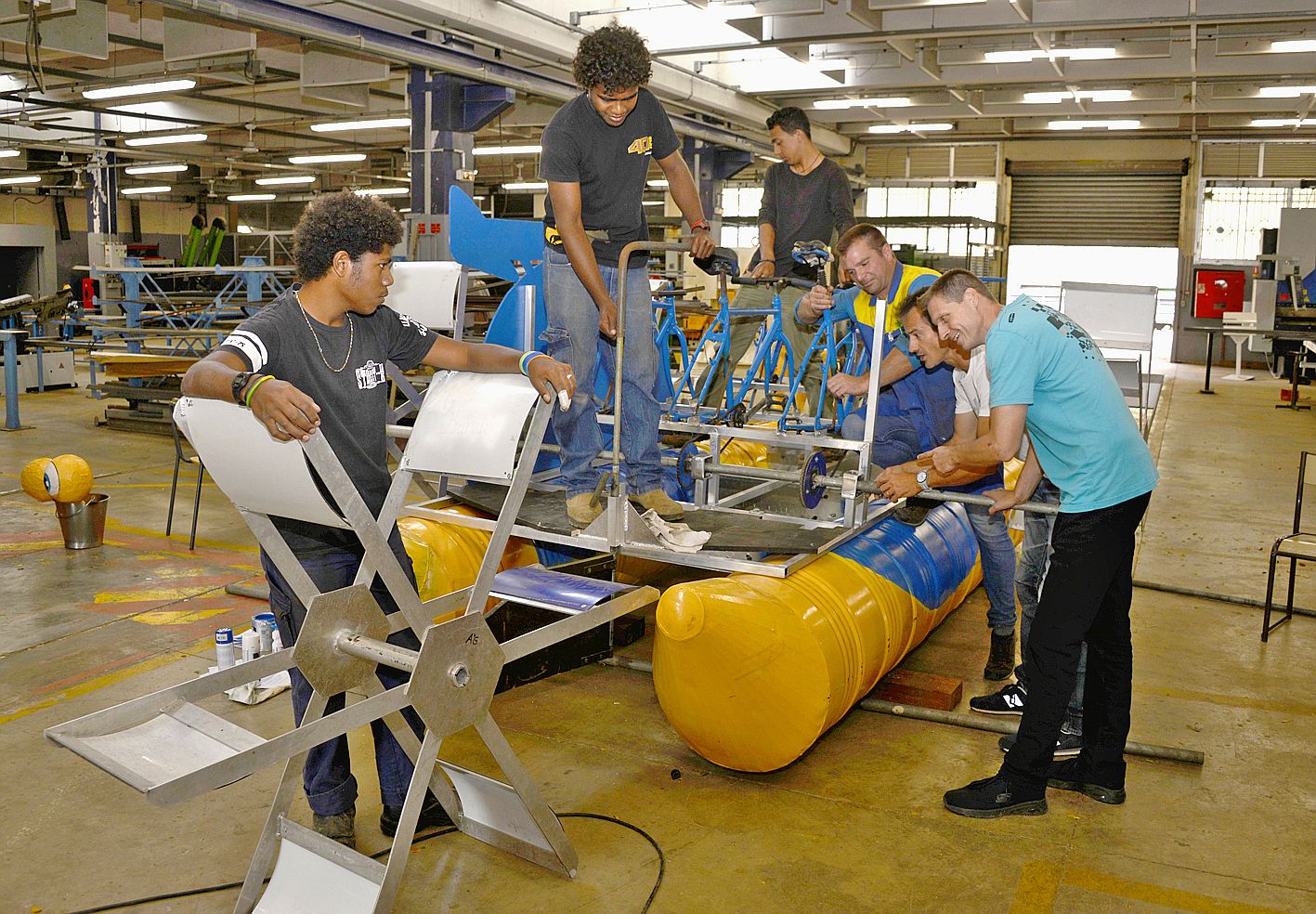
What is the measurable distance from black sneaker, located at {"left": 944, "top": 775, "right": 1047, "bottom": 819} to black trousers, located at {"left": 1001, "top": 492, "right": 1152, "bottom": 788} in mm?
37

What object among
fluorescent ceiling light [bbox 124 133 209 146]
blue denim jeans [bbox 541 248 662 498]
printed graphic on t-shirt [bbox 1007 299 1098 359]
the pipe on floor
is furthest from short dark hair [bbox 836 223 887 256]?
fluorescent ceiling light [bbox 124 133 209 146]

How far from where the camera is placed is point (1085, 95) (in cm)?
1527

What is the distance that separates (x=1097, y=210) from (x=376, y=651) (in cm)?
2082

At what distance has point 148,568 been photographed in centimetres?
591

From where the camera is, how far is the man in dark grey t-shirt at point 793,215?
5.59 meters

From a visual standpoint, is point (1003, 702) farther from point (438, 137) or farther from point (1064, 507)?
point (438, 137)

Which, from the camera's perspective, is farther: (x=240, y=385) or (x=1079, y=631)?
(x=1079, y=631)

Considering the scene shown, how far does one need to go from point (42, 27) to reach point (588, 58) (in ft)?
22.8

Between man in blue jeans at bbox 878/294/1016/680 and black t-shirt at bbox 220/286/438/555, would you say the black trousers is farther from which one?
black t-shirt at bbox 220/286/438/555

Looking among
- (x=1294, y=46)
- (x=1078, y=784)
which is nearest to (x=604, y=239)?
(x=1078, y=784)

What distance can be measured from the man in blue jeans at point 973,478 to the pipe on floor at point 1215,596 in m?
1.66

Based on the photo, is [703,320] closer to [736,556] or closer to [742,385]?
[742,385]

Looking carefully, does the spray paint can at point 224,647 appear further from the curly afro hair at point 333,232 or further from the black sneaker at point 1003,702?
the black sneaker at point 1003,702

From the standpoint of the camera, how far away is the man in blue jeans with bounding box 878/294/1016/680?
3.85 m
